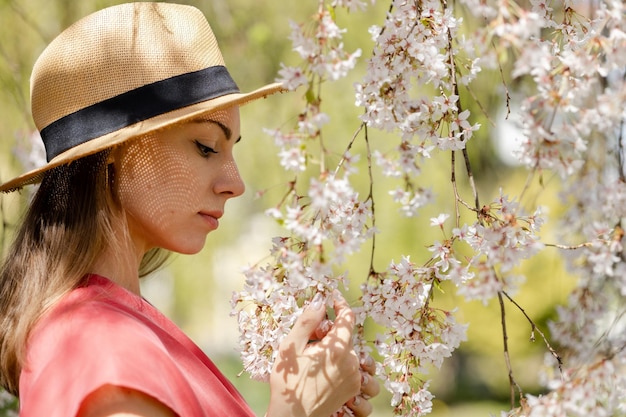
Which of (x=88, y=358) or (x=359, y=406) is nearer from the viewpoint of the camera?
(x=88, y=358)

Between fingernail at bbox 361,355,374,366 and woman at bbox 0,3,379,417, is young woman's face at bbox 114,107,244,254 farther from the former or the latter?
fingernail at bbox 361,355,374,366

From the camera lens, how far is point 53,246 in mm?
1241

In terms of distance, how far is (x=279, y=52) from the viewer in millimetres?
3164

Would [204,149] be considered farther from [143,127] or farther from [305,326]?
[305,326]

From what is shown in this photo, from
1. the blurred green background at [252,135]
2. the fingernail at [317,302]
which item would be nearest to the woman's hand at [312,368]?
the fingernail at [317,302]

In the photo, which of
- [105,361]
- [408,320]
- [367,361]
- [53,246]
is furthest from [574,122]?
[53,246]

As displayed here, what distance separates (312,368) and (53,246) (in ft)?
1.44

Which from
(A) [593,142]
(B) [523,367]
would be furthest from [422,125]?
(B) [523,367]

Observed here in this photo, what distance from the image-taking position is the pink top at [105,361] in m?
1.03

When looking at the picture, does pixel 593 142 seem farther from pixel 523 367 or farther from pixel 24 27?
pixel 523 367

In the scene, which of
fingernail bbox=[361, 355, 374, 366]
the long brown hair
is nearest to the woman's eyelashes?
the long brown hair

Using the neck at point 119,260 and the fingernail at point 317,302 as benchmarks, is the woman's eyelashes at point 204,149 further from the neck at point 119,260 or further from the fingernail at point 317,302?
the fingernail at point 317,302

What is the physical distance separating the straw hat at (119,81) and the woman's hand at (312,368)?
36 centimetres

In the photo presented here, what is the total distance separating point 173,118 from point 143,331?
32cm
